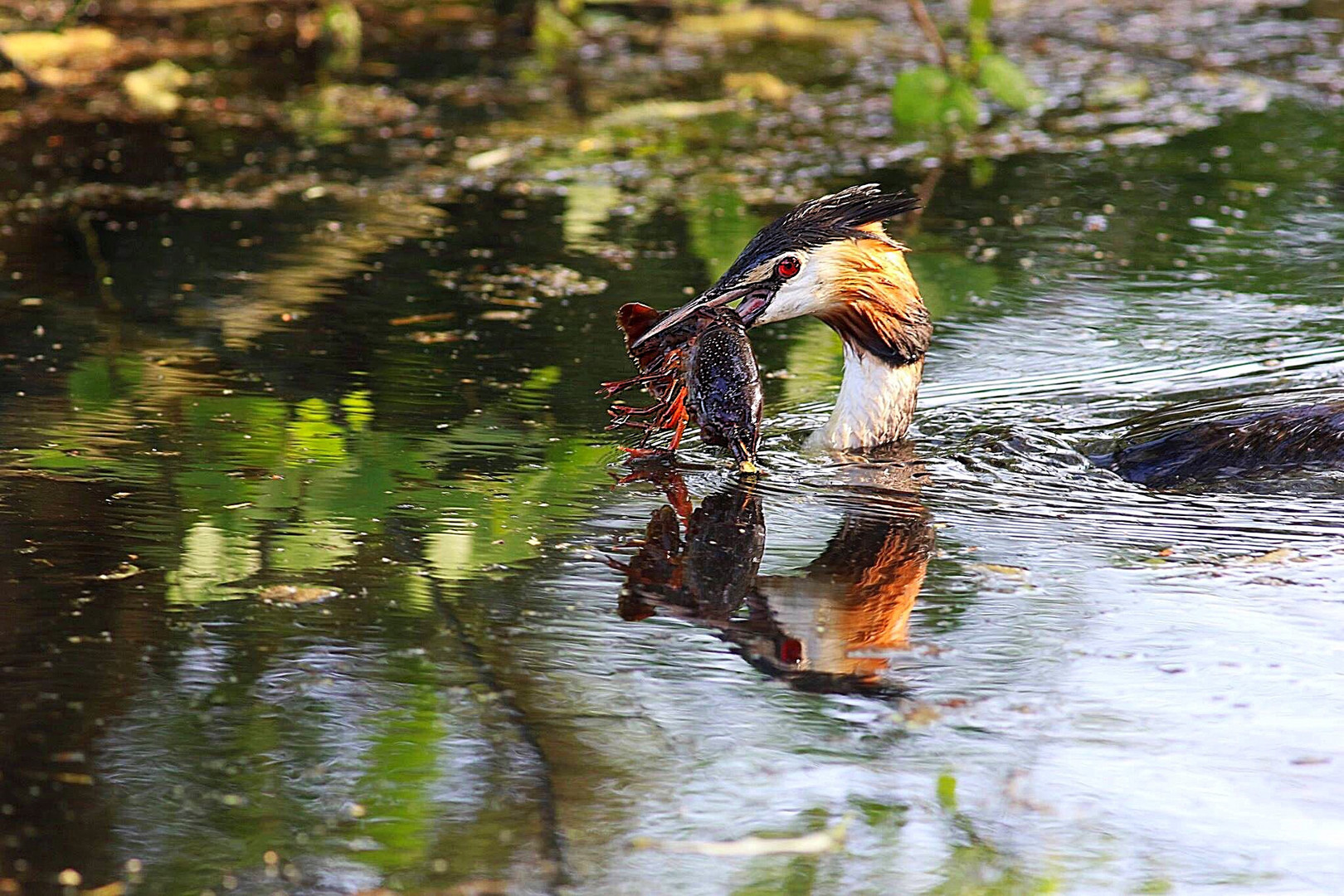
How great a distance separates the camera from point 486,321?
6.84m

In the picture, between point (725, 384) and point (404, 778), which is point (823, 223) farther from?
point (404, 778)

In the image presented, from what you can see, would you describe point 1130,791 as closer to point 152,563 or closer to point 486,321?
point 152,563

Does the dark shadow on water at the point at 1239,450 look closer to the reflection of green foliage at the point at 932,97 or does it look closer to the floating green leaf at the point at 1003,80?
the floating green leaf at the point at 1003,80

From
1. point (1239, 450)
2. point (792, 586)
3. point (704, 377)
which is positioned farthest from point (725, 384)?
point (1239, 450)

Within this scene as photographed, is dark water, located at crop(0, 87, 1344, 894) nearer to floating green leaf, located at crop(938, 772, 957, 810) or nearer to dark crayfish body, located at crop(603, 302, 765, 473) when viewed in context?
floating green leaf, located at crop(938, 772, 957, 810)

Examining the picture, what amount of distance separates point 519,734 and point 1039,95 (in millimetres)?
8274

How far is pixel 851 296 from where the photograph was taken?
5098mm

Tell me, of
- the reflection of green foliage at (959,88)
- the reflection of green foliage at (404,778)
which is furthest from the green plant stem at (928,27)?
the reflection of green foliage at (404,778)

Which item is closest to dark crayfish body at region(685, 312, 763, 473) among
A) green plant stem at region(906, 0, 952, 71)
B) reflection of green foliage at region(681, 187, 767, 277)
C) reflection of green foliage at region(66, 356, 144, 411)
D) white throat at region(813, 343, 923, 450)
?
white throat at region(813, 343, 923, 450)

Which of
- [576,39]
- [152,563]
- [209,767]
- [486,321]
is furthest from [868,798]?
[576,39]

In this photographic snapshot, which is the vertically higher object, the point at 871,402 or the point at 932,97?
the point at 932,97

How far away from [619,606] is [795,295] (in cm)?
122

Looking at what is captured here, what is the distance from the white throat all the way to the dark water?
10 centimetres

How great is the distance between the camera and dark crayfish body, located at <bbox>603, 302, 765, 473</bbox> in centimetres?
486
